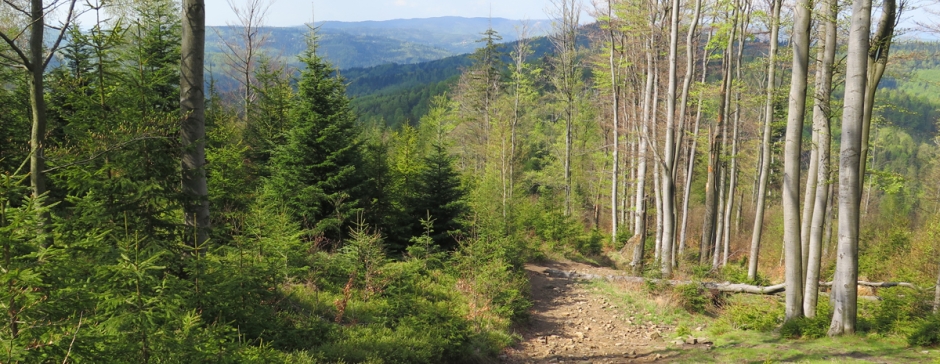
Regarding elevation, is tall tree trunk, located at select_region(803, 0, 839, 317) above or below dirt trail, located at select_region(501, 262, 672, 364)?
above

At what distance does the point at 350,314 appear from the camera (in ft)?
25.7

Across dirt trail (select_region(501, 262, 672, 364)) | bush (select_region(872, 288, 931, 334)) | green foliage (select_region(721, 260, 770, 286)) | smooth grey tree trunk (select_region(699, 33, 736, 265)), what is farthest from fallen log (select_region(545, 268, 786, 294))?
smooth grey tree trunk (select_region(699, 33, 736, 265))

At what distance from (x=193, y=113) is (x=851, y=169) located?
9.18 metres

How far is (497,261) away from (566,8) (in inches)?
601

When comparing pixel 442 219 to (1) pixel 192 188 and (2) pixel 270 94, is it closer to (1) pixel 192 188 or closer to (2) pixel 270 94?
(2) pixel 270 94

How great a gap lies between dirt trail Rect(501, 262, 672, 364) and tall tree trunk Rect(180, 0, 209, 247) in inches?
219

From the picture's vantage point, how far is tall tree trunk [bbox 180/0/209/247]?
15.5 feet

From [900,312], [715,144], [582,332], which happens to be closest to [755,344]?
[900,312]

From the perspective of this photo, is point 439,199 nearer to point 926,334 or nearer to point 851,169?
point 851,169

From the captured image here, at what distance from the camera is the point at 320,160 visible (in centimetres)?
1223

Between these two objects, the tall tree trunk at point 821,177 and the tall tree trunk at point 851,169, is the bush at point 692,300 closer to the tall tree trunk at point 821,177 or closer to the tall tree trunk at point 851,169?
the tall tree trunk at point 821,177

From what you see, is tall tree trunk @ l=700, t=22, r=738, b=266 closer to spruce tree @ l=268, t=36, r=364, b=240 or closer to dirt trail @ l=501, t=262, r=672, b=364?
dirt trail @ l=501, t=262, r=672, b=364

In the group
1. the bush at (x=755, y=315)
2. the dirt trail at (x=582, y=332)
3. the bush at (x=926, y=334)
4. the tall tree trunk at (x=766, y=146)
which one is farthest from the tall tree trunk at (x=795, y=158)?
the tall tree trunk at (x=766, y=146)

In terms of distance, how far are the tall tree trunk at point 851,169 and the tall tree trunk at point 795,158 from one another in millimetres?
714
